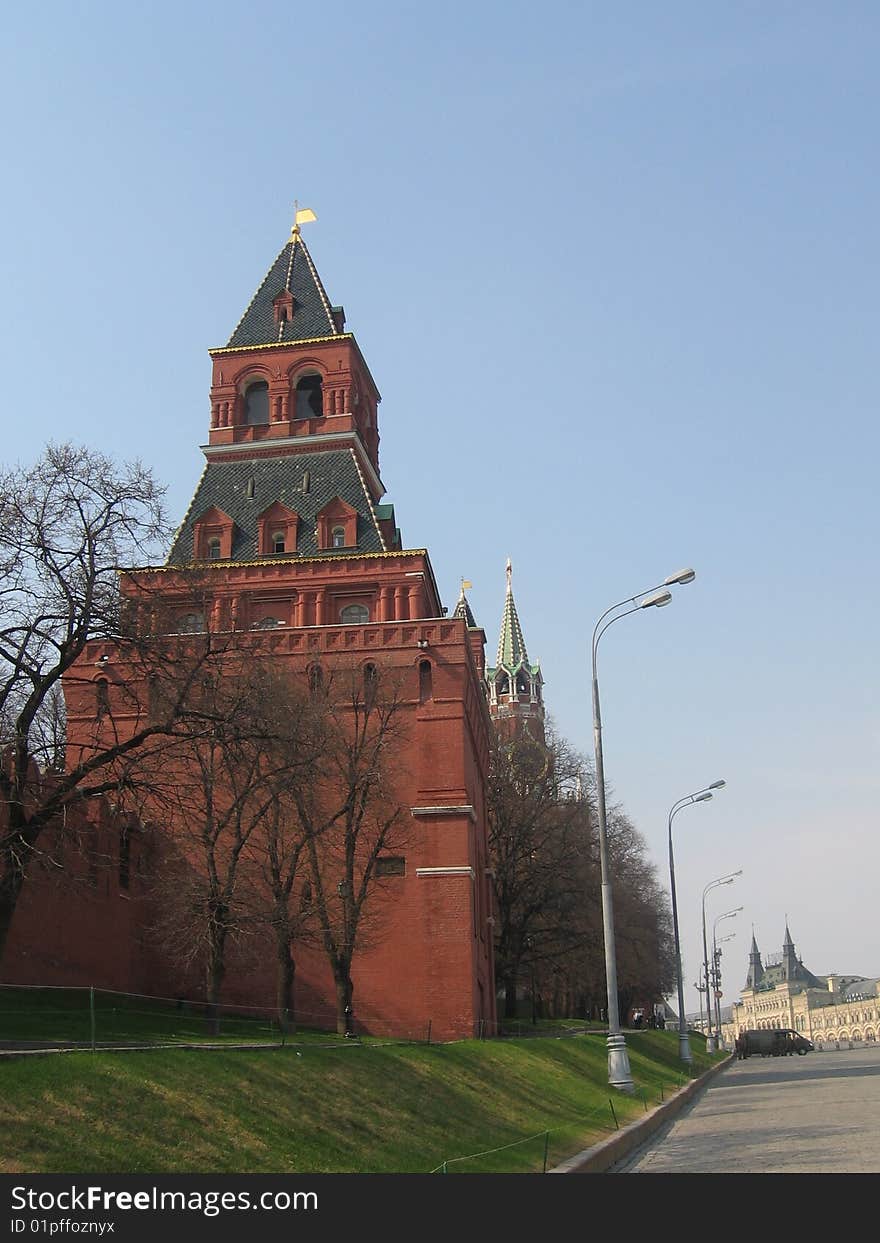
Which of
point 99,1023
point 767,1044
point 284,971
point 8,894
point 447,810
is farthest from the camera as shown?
point 767,1044

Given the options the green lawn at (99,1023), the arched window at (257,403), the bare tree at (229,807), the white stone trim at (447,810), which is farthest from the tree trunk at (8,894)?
the arched window at (257,403)

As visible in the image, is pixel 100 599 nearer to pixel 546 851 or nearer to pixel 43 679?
pixel 43 679

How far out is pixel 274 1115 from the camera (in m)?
13.1

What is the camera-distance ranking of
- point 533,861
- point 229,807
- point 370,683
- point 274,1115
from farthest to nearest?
1. point 533,861
2. point 370,683
3. point 229,807
4. point 274,1115

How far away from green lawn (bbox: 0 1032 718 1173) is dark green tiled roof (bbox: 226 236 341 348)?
30.3 meters

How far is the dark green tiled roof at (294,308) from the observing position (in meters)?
45.9

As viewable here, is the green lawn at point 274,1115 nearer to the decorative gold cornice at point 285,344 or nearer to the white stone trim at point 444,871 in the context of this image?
the white stone trim at point 444,871

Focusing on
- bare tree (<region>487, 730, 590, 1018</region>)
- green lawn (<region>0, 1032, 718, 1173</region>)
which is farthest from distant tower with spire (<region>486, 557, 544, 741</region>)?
green lawn (<region>0, 1032, 718, 1173</region>)

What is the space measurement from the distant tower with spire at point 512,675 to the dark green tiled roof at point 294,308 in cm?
6352

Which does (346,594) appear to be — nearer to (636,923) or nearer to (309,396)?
(309,396)

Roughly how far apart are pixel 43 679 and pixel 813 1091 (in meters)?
22.4

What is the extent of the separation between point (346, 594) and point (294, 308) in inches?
489

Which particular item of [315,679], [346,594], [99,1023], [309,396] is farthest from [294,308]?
[99,1023]

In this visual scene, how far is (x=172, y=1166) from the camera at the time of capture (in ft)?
34.8
